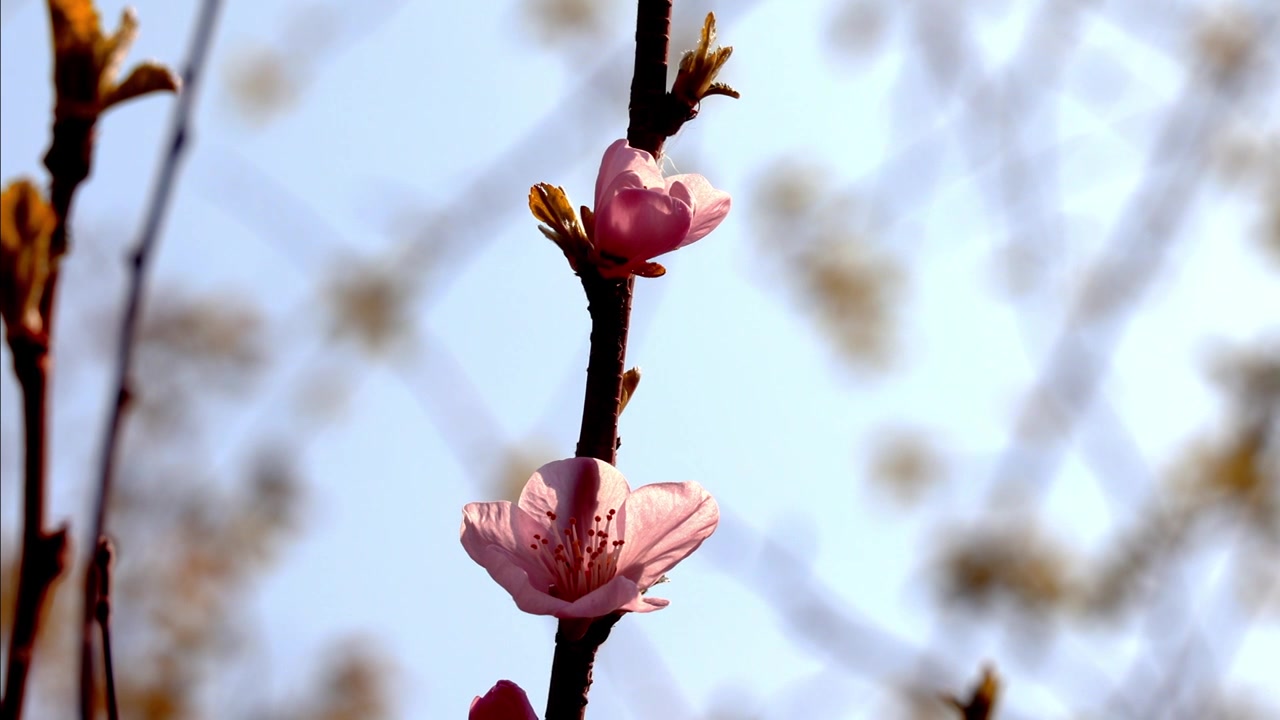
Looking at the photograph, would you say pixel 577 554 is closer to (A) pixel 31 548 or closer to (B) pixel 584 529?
(B) pixel 584 529

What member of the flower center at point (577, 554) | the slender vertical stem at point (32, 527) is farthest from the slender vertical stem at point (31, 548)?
the flower center at point (577, 554)

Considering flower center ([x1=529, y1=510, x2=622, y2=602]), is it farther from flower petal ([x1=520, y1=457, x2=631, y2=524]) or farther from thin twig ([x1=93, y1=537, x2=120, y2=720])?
thin twig ([x1=93, y1=537, x2=120, y2=720])

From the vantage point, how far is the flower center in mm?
908

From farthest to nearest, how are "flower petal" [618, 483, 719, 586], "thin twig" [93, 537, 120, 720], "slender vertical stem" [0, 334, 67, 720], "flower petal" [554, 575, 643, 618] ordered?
"flower petal" [618, 483, 719, 586] < "flower petal" [554, 575, 643, 618] < "thin twig" [93, 537, 120, 720] < "slender vertical stem" [0, 334, 67, 720]

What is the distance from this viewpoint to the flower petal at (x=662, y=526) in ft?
2.89

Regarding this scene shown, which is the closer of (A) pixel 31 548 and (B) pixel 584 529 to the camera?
(A) pixel 31 548

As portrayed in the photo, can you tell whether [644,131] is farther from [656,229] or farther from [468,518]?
[468,518]

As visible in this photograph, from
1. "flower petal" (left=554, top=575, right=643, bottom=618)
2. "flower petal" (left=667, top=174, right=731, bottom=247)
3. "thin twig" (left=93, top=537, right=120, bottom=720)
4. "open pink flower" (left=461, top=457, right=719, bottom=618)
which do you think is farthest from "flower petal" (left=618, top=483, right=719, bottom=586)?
"thin twig" (left=93, top=537, right=120, bottom=720)

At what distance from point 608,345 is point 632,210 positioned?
105 millimetres

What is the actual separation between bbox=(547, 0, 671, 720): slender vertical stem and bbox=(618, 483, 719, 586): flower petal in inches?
3.0

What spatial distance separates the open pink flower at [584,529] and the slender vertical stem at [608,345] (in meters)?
0.03

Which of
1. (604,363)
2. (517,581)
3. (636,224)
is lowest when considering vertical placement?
(517,581)

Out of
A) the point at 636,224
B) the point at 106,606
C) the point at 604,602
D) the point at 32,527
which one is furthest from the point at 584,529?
the point at 32,527

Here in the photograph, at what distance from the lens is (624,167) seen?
2.75 feet
